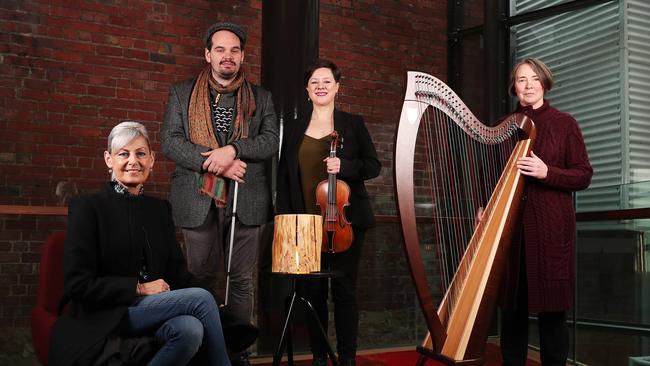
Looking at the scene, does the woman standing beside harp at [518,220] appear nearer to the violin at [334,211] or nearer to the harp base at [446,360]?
the harp base at [446,360]

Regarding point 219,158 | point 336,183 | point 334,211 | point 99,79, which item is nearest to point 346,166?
point 336,183

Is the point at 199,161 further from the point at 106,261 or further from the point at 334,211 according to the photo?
the point at 106,261

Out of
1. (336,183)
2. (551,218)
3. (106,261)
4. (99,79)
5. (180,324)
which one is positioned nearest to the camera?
(180,324)

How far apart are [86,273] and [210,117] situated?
3.51 ft

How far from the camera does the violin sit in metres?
3.02

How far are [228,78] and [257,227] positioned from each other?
67 cm

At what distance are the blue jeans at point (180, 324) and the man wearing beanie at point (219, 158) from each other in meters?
0.73

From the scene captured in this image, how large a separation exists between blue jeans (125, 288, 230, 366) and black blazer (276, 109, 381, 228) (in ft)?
3.23

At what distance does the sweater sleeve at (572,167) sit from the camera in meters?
2.80

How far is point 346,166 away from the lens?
10.2 feet

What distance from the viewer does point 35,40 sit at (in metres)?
4.84

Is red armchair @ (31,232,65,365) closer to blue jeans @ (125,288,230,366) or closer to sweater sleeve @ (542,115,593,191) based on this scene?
blue jeans @ (125,288,230,366)

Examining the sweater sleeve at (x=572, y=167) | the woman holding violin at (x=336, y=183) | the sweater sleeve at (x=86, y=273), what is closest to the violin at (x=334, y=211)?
the woman holding violin at (x=336, y=183)

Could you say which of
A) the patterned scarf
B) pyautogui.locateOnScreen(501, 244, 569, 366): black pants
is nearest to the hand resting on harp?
pyautogui.locateOnScreen(501, 244, 569, 366): black pants
